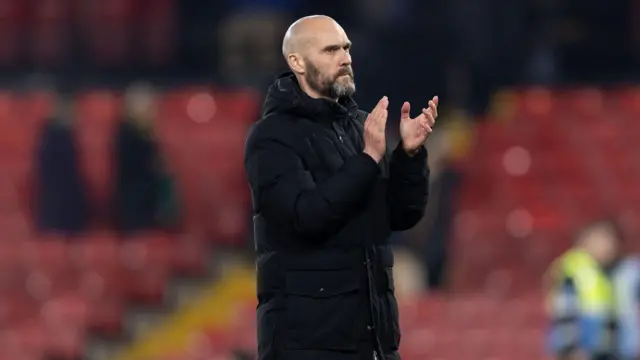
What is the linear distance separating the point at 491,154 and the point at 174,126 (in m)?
2.53

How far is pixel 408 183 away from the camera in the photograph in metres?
4.54

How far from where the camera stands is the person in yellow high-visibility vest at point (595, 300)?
7645 mm

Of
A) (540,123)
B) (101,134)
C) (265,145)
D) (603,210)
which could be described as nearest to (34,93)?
(101,134)

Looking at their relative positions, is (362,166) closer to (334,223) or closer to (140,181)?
(334,223)

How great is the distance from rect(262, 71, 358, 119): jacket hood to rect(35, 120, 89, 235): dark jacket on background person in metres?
6.52

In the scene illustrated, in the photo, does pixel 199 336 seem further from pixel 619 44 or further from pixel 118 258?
pixel 619 44

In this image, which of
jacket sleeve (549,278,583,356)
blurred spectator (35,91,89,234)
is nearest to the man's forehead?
jacket sleeve (549,278,583,356)

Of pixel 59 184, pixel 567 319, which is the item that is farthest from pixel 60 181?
pixel 567 319

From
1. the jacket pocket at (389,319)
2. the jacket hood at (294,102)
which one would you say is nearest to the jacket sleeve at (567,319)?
the jacket pocket at (389,319)

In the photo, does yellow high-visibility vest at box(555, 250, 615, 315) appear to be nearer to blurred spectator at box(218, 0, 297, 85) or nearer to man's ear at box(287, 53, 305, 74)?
man's ear at box(287, 53, 305, 74)

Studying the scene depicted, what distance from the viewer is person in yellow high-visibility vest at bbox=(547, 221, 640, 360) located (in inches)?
301

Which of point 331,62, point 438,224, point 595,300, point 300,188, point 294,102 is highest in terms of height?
point 438,224

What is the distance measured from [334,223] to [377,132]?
10.5 inches

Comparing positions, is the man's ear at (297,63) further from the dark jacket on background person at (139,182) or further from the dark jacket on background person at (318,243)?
the dark jacket on background person at (139,182)
